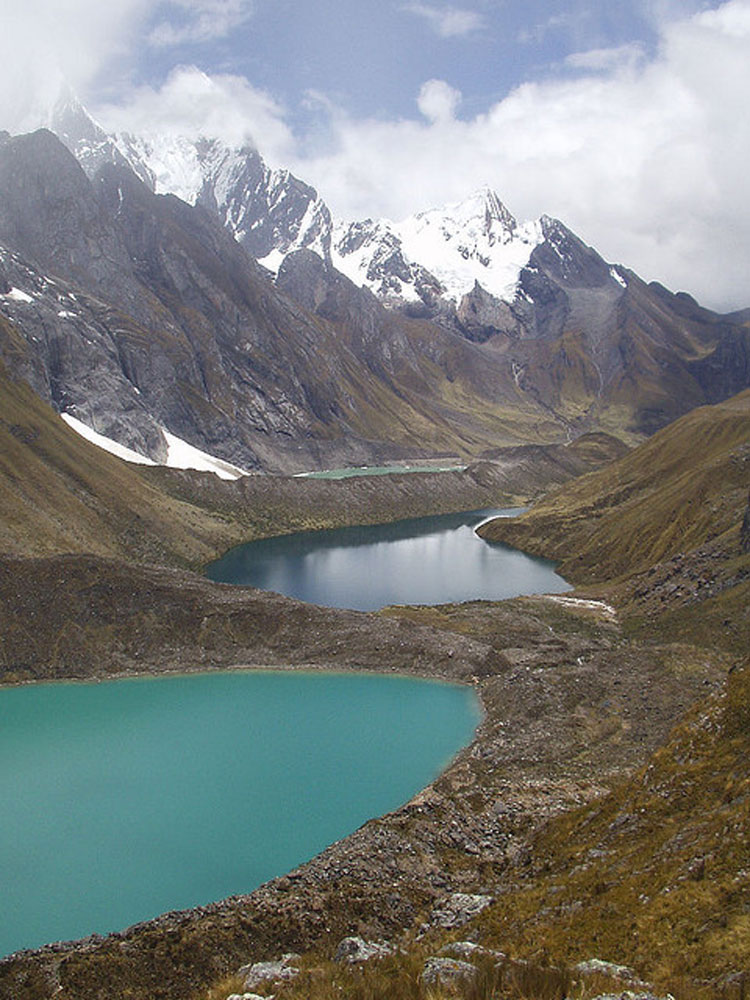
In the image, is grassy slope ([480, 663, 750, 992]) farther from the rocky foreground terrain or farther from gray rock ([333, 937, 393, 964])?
gray rock ([333, 937, 393, 964])

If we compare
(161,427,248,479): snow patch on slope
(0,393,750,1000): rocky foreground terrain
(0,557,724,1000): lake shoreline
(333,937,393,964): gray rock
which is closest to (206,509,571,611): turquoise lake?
(0,393,750,1000): rocky foreground terrain

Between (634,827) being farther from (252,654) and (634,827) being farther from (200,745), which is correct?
(252,654)

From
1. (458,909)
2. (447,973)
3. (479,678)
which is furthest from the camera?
(479,678)

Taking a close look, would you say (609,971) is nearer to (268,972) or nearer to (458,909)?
(268,972)

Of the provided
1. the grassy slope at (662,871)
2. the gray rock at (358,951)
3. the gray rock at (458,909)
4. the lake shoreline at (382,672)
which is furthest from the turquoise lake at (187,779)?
the grassy slope at (662,871)

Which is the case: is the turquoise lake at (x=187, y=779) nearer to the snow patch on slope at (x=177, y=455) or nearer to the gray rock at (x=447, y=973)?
the gray rock at (x=447, y=973)

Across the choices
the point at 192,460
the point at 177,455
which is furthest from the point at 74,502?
the point at 177,455
